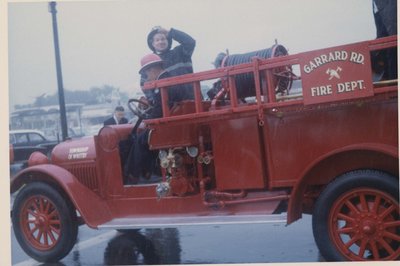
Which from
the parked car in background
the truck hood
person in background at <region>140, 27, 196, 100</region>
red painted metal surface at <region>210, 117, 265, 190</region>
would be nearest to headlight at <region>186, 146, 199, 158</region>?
red painted metal surface at <region>210, 117, 265, 190</region>

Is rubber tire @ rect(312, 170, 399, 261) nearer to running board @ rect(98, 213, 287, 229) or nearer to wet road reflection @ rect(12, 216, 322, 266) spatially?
running board @ rect(98, 213, 287, 229)

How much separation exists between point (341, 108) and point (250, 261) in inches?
54.6

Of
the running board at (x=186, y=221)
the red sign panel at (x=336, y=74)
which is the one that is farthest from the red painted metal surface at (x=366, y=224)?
the red sign panel at (x=336, y=74)

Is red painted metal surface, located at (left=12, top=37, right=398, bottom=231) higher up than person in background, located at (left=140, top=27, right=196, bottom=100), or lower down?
lower down

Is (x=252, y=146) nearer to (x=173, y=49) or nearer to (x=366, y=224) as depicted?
(x=366, y=224)

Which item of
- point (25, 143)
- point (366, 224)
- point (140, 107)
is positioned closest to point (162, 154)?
point (140, 107)

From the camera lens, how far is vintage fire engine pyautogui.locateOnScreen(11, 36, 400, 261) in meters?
3.03

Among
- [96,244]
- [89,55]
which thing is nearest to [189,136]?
[89,55]

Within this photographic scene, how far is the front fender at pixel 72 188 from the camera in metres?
3.90

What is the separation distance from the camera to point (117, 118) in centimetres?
443

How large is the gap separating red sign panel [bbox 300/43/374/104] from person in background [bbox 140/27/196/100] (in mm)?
1027

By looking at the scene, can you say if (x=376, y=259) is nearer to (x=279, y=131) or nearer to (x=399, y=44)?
(x=279, y=131)

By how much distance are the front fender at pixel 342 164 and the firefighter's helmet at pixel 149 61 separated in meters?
1.55

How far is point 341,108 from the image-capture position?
3.12m
